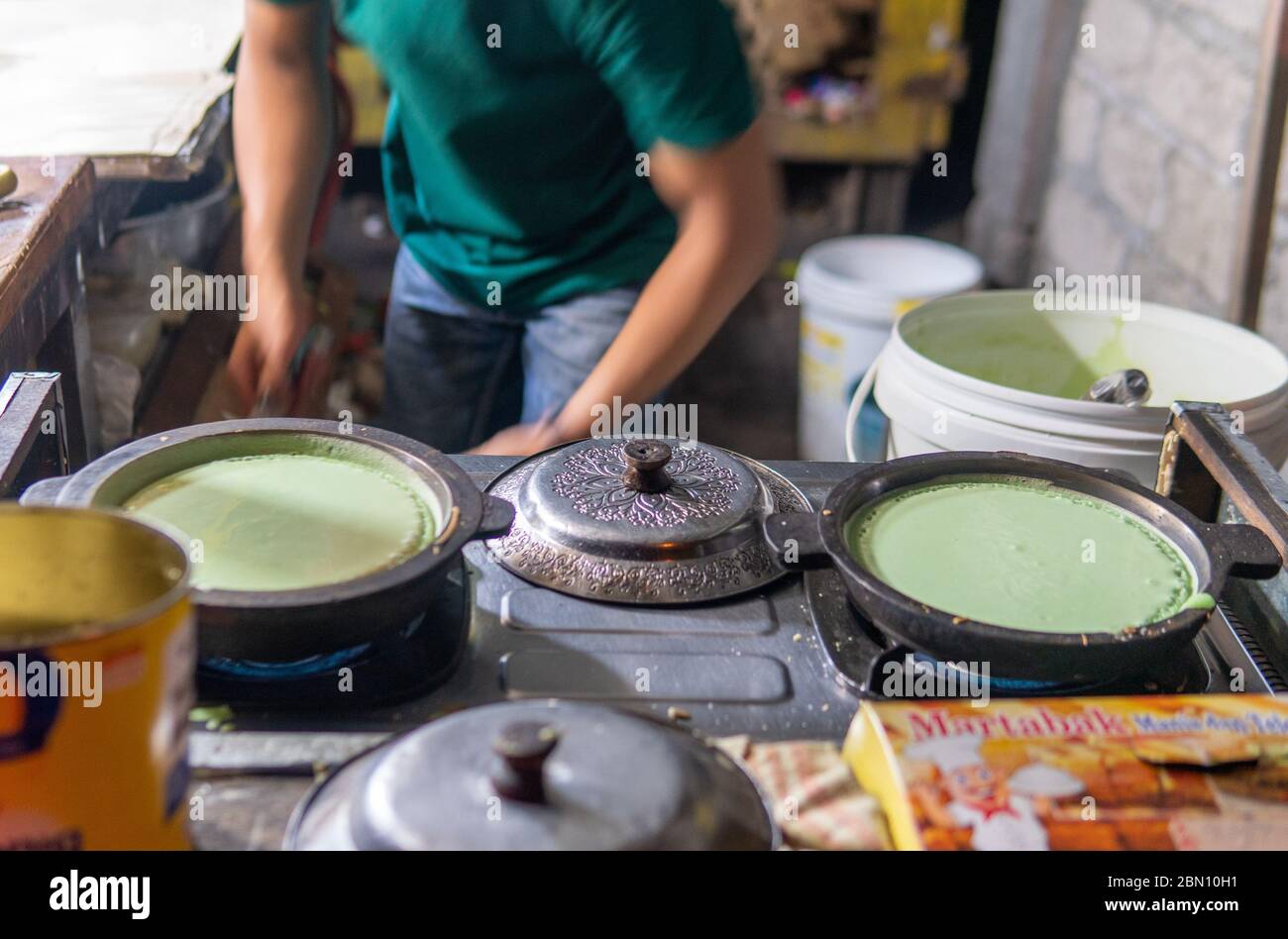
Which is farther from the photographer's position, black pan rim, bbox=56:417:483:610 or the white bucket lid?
the white bucket lid

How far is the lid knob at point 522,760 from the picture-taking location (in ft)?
2.43

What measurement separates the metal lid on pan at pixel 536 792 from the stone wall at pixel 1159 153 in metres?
2.17

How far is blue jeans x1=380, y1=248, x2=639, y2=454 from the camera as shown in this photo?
85.3 inches

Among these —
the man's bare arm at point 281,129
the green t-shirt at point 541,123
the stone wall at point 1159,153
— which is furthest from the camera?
the stone wall at point 1159,153

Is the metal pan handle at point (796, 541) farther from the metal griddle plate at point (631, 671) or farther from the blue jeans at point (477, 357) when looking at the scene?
the blue jeans at point (477, 357)

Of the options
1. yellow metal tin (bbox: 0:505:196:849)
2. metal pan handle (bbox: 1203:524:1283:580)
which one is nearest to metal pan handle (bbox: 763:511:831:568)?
metal pan handle (bbox: 1203:524:1283:580)

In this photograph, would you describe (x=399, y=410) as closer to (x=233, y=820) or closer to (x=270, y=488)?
(x=270, y=488)

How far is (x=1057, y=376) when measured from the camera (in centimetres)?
211

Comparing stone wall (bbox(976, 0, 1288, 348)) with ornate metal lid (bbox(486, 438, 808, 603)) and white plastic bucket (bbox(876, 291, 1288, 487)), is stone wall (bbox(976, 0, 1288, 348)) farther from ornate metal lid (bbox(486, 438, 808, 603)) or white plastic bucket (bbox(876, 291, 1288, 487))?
ornate metal lid (bbox(486, 438, 808, 603))

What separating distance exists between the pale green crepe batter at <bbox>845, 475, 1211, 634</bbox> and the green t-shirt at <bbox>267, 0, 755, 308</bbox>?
2.15ft

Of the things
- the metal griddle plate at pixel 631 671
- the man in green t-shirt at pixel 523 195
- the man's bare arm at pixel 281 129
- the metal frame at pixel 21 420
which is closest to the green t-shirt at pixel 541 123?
the man in green t-shirt at pixel 523 195

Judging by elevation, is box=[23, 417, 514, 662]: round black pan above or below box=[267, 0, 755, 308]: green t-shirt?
below

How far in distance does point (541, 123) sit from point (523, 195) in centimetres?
15
